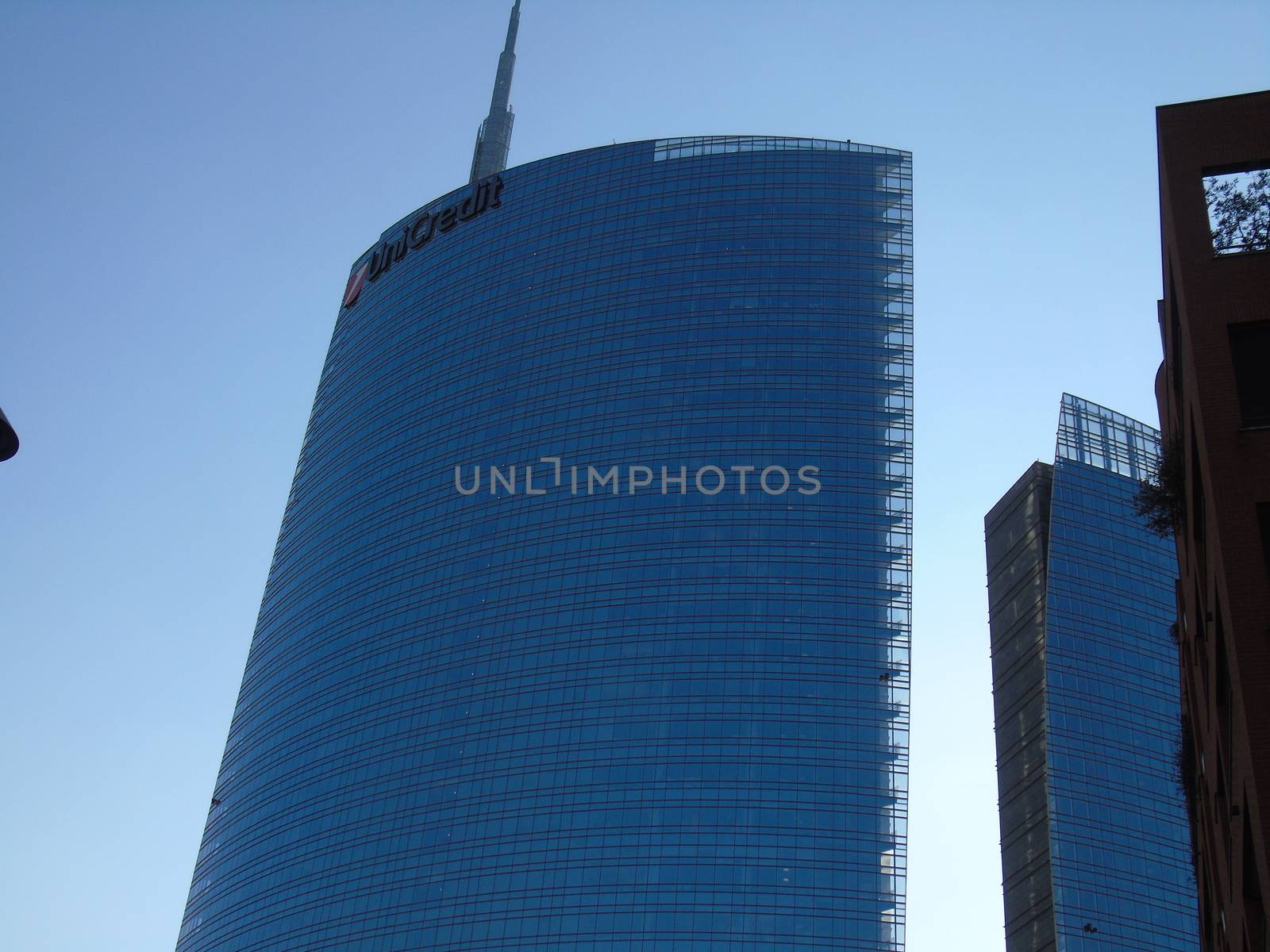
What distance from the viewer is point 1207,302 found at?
99.9ft

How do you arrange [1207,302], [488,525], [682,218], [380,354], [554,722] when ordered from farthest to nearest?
1. [380,354]
2. [682,218]
3. [488,525]
4. [554,722]
5. [1207,302]

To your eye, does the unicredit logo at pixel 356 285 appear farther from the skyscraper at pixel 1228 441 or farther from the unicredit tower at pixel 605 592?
the skyscraper at pixel 1228 441

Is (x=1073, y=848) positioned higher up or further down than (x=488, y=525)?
further down

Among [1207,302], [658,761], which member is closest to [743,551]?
[658,761]

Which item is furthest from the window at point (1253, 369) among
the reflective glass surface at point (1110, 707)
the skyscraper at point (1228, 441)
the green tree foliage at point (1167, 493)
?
the reflective glass surface at point (1110, 707)

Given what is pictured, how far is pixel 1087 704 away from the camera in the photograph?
492 feet

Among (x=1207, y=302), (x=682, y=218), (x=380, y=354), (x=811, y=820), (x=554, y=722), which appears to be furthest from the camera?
(x=380, y=354)

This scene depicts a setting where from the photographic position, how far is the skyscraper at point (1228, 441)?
2777 cm

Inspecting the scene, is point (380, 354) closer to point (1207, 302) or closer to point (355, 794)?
point (355, 794)

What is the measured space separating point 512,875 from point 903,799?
34845mm

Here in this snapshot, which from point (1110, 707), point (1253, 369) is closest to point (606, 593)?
point (1110, 707)

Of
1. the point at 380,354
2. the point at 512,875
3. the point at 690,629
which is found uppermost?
the point at 380,354

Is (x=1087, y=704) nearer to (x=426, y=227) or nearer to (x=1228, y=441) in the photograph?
(x=426, y=227)

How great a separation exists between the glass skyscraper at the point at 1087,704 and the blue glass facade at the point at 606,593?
24.4 meters
